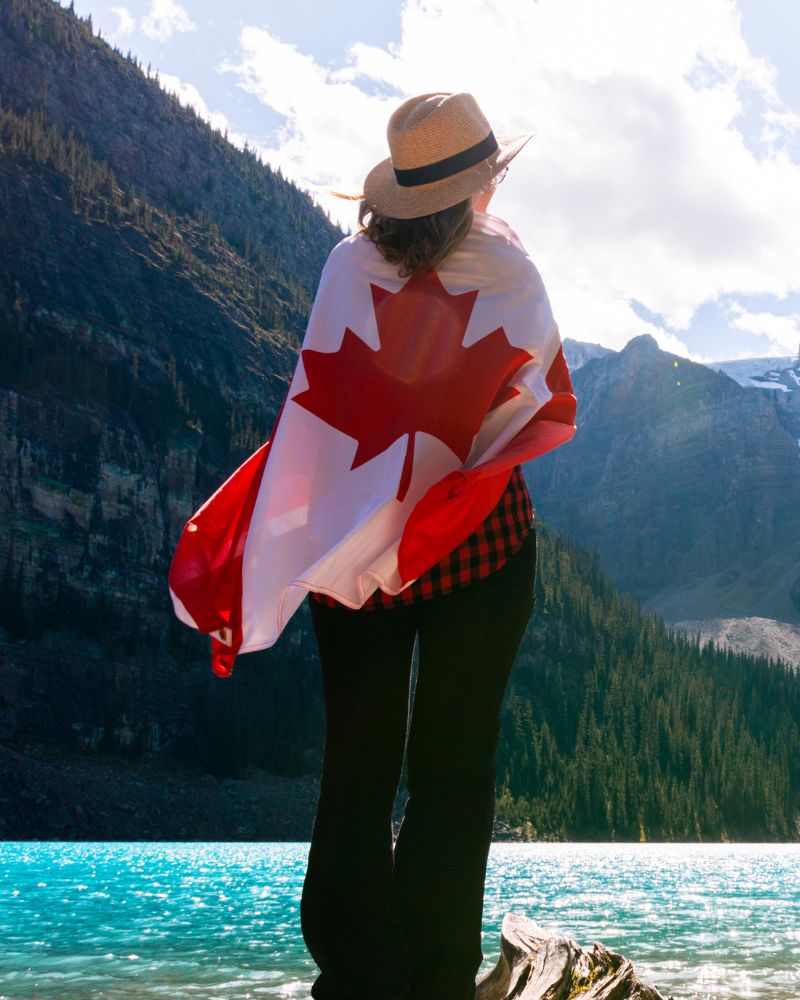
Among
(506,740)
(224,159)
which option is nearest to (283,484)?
(506,740)

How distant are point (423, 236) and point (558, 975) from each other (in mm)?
2720

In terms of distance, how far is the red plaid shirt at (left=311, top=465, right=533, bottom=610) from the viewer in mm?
2369

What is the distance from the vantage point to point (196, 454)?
8669 cm

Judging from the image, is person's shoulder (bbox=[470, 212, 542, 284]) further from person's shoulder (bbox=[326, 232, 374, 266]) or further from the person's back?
person's shoulder (bbox=[326, 232, 374, 266])

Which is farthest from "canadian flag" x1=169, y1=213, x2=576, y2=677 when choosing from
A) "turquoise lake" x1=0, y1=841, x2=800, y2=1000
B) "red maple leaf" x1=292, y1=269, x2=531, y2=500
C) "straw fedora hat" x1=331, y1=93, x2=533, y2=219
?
"turquoise lake" x1=0, y1=841, x2=800, y2=1000

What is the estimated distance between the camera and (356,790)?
243 centimetres

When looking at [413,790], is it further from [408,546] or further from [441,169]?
[441,169]

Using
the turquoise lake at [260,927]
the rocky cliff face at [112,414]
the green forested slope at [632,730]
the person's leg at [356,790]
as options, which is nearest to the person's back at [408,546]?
the person's leg at [356,790]

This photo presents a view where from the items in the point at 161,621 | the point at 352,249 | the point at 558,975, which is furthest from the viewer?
the point at 161,621

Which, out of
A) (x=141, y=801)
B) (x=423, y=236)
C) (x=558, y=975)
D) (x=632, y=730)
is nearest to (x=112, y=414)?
(x=141, y=801)

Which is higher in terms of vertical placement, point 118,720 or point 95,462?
point 95,462

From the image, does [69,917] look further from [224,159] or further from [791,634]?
[791,634]

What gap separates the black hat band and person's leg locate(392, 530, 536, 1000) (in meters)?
0.91

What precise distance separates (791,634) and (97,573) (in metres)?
120
